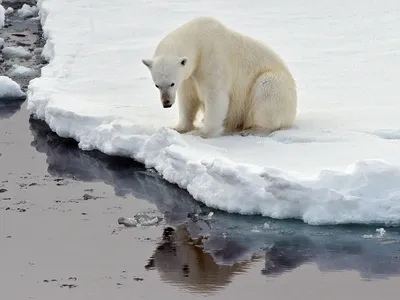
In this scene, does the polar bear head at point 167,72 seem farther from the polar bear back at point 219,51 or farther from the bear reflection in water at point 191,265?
the bear reflection in water at point 191,265

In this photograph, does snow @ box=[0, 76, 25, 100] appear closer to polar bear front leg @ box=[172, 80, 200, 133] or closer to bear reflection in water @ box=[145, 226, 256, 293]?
polar bear front leg @ box=[172, 80, 200, 133]

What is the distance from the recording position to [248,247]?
639 centimetres

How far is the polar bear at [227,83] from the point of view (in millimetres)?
8023

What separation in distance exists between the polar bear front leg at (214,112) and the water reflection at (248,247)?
40.9 inches

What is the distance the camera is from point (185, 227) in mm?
6777

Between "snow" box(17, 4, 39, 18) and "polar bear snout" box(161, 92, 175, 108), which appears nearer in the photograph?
"polar bear snout" box(161, 92, 175, 108)

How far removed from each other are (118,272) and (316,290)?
1350 millimetres

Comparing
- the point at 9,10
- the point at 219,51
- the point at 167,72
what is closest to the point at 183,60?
the point at 167,72

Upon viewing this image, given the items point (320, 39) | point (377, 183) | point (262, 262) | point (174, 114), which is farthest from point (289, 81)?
point (320, 39)

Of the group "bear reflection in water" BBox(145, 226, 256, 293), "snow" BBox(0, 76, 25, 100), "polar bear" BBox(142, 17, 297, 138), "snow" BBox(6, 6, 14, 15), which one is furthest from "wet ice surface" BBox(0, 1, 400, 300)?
"snow" BBox(6, 6, 14, 15)

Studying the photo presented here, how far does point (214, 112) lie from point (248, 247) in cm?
209

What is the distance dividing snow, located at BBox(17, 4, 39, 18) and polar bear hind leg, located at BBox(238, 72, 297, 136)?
8895mm

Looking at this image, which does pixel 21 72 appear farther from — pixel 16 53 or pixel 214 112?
pixel 214 112

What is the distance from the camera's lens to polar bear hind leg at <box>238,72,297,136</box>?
27.1ft
